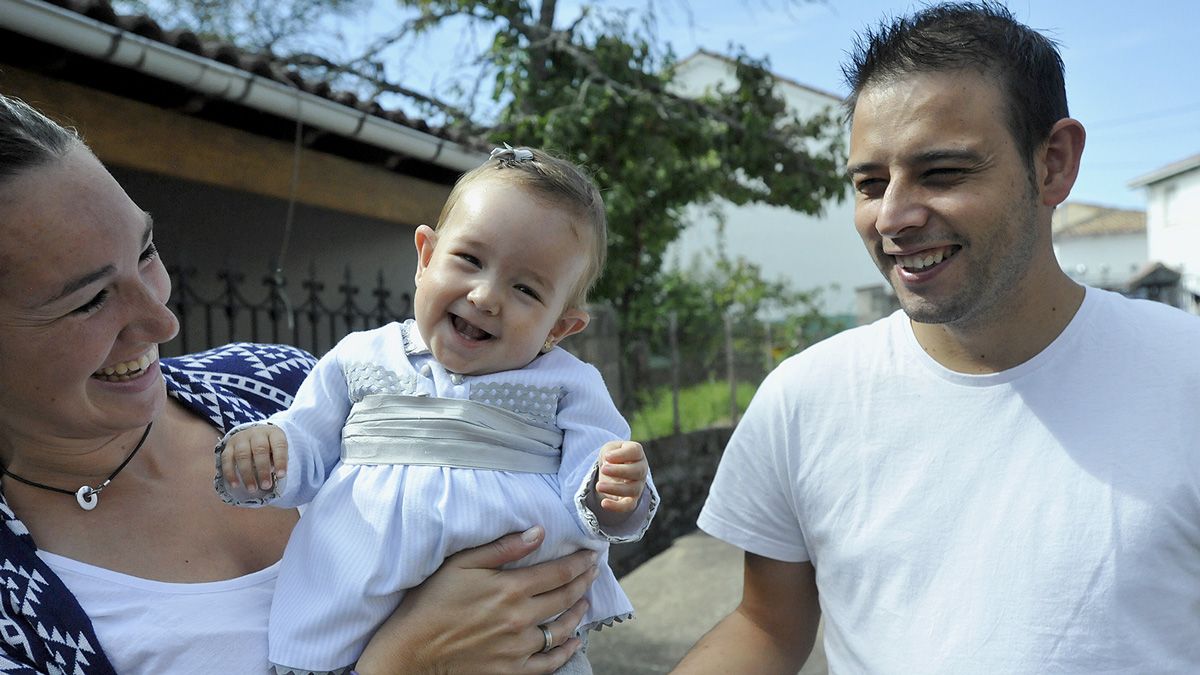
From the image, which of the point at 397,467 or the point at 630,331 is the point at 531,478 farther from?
the point at 630,331

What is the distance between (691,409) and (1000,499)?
321 inches

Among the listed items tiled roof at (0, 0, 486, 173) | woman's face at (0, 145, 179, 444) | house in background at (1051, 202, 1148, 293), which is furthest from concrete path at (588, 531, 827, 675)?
house in background at (1051, 202, 1148, 293)

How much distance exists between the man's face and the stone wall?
5.81 metres

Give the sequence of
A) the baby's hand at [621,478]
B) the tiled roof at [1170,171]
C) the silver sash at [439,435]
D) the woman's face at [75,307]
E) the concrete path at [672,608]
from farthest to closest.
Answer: the tiled roof at [1170,171], the concrete path at [672,608], the silver sash at [439,435], the baby's hand at [621,478], the woman's face at [75,307]

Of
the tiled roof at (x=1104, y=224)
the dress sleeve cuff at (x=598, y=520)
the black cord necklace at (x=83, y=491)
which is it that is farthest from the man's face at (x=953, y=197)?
the tiled roof at (x=1104, y=224)

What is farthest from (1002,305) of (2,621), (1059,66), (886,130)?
(2,621)

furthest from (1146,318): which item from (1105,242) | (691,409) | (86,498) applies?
(1105,242)

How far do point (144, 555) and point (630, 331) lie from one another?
8645 mm

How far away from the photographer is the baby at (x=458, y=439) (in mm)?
1745

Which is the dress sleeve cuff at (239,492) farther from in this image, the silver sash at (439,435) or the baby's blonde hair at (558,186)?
the baby's blonde hair at (558,186)

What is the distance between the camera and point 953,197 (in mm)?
1859

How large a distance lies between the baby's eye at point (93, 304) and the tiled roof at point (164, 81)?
7.17 ft

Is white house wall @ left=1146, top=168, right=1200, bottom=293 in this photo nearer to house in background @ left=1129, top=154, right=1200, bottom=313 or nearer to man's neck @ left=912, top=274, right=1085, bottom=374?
house in background @ left=1129, top=154, right=1200, bottom=313

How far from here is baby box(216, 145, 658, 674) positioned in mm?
1745
